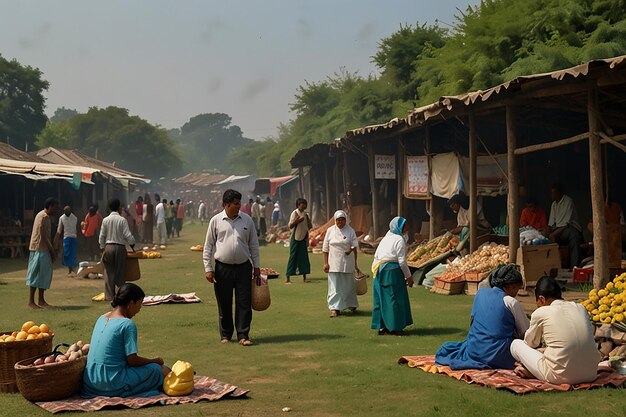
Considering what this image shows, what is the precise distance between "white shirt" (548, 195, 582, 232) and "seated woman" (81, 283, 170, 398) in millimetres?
9873

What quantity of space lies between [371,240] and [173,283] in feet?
28.5

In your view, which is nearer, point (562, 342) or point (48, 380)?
point (48, 380)

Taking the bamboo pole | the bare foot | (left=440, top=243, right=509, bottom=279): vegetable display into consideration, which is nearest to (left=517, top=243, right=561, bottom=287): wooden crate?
(left=440, top=243, right=509, bottom=279): vegetable display

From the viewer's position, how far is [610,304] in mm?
8469

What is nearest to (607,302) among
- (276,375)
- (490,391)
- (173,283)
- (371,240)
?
(490,391)

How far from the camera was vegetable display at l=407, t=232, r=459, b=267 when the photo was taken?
55.0 ft

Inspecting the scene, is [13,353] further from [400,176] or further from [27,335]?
[400,176]

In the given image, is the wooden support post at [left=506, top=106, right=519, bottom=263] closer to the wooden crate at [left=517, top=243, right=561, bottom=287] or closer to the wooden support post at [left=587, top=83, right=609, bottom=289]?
the wooden crate at [left=517, top=243, right=561, bottom=287]

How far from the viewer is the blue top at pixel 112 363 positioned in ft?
21.9

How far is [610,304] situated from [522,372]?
1.76 m

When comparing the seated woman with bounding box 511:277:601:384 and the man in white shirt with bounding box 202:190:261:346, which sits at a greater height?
the man in white shirt with bounding box 202:190:261:346

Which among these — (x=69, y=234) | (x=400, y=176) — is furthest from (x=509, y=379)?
(x=400, y=176)

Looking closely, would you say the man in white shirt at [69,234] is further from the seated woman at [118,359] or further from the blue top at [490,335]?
the blue top at [490,335]

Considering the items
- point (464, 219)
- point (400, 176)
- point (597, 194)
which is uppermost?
point (400, 176)
